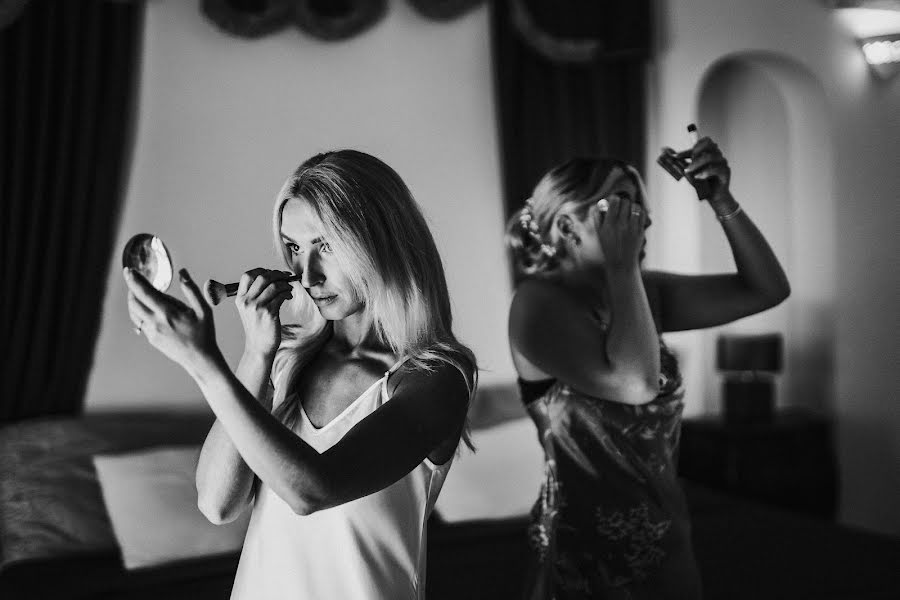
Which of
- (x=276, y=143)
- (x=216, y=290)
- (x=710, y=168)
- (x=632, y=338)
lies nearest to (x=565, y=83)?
(x=276, y=143)

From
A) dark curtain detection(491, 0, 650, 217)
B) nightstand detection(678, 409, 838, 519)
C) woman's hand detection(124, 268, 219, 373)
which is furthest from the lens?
nightstand detection(678, 409, 838, 519)

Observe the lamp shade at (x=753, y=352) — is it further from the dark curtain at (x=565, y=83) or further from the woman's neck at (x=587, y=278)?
the woman's neck at (x=587, y=278)

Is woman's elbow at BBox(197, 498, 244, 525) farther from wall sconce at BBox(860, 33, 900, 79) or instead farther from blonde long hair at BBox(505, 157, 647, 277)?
wall sconce at BBox(860, 33, 900, 79)

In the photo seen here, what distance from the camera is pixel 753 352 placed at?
4004 mm

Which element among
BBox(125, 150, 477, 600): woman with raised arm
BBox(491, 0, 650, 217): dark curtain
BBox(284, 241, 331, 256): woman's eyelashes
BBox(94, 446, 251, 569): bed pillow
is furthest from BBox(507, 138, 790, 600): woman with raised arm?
BBox(491, 0, 650, 217): dark curtain

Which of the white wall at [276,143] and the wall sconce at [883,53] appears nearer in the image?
the white wall at [276,143]

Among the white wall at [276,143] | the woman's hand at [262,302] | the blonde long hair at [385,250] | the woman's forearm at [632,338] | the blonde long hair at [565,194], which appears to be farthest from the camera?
the white wall at [276,143]

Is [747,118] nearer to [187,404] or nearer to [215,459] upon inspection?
[187,404]

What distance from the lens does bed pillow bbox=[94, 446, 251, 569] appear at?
258 cm

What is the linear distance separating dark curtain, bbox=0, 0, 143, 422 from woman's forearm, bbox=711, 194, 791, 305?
6.79 ft

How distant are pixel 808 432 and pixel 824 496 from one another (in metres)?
0.30

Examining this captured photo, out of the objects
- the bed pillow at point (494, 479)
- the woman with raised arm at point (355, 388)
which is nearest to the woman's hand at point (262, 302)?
the woman with raised arm at point (355, 388)

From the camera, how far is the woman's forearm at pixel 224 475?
1.17m

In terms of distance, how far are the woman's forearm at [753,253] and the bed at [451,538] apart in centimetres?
89
